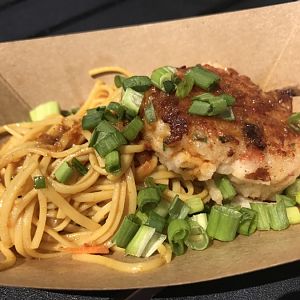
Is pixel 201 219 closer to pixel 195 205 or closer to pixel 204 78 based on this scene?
pixel 195 205

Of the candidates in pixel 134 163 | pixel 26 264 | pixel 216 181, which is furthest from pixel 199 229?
pixel 26 264

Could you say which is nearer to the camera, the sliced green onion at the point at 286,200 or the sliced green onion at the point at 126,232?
the sliced green onion at the point at 126,232

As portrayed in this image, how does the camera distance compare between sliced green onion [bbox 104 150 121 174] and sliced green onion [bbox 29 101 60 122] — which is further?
sliced green onion [bbox 29 101 60 122]

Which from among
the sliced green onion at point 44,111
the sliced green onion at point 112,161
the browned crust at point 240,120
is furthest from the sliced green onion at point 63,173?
the sliced green onion at point 44,111

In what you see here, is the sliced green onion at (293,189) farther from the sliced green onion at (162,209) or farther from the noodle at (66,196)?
the sliced green onion at (162,209)

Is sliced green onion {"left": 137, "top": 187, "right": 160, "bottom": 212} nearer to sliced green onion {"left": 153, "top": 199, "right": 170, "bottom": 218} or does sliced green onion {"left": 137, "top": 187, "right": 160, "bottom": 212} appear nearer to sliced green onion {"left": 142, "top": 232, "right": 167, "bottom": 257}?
sliced green onion {"left": 153, "top": 199, "right": 170, "bottom": 218}

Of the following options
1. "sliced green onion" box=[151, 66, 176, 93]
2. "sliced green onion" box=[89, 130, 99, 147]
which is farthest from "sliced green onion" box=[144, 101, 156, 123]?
"sliced green onion" box=[89, 130, 99, 147]
